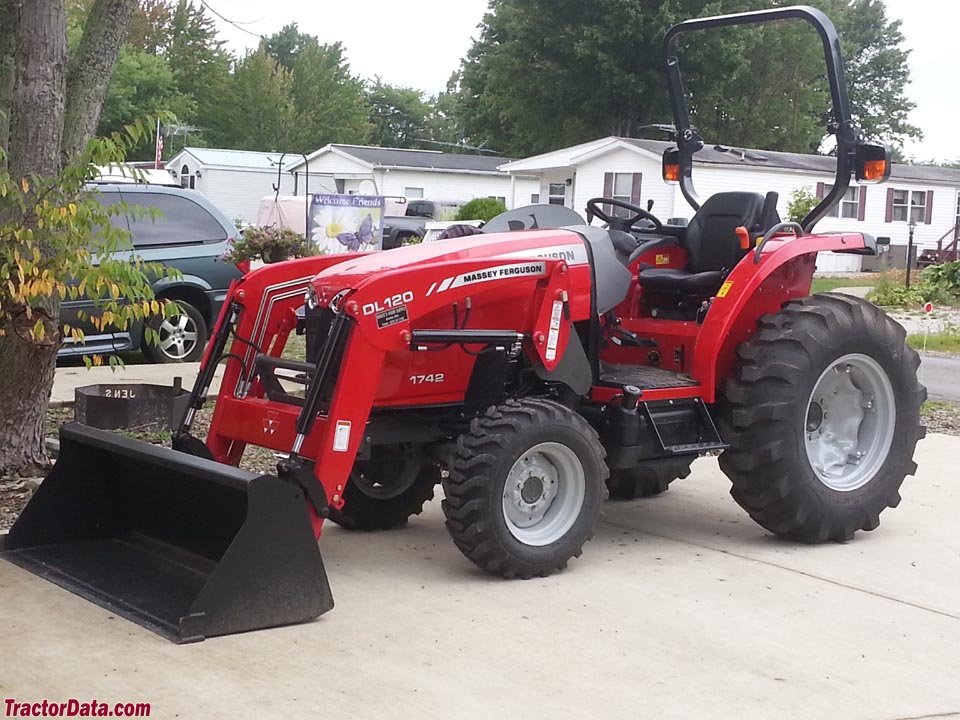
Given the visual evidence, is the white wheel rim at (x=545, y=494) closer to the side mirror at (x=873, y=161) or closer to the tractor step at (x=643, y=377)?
the tractor step at (x=643, y=377)

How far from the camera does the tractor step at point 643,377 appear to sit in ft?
19.6

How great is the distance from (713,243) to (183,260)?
6968 millimetres

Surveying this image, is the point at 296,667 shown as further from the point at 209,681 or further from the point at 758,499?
the point at 758,499

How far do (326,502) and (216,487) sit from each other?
1.71ft

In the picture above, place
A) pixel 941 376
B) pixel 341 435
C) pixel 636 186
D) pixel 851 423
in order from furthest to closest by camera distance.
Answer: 1. pixel 636 186
2. pixel 941 376
3. pixel 851 423
4. pixel 341 435

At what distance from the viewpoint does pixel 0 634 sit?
4.48 metres

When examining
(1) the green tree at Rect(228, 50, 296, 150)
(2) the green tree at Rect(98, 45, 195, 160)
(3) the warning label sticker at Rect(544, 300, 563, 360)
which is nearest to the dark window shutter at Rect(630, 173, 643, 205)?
(2) the green tree at Rect(98, 45, 195, 160)

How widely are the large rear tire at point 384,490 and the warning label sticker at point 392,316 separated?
1.12m

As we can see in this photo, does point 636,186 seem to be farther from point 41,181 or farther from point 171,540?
point 171,540

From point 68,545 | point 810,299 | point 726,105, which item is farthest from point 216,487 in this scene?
point 726,105

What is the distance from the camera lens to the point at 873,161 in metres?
6.18

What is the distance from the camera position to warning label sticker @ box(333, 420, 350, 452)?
194 inches

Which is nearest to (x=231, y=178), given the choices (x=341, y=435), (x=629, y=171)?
(x=629, y=171)

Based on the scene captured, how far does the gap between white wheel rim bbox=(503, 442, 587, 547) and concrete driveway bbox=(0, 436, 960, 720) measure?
227 mm
